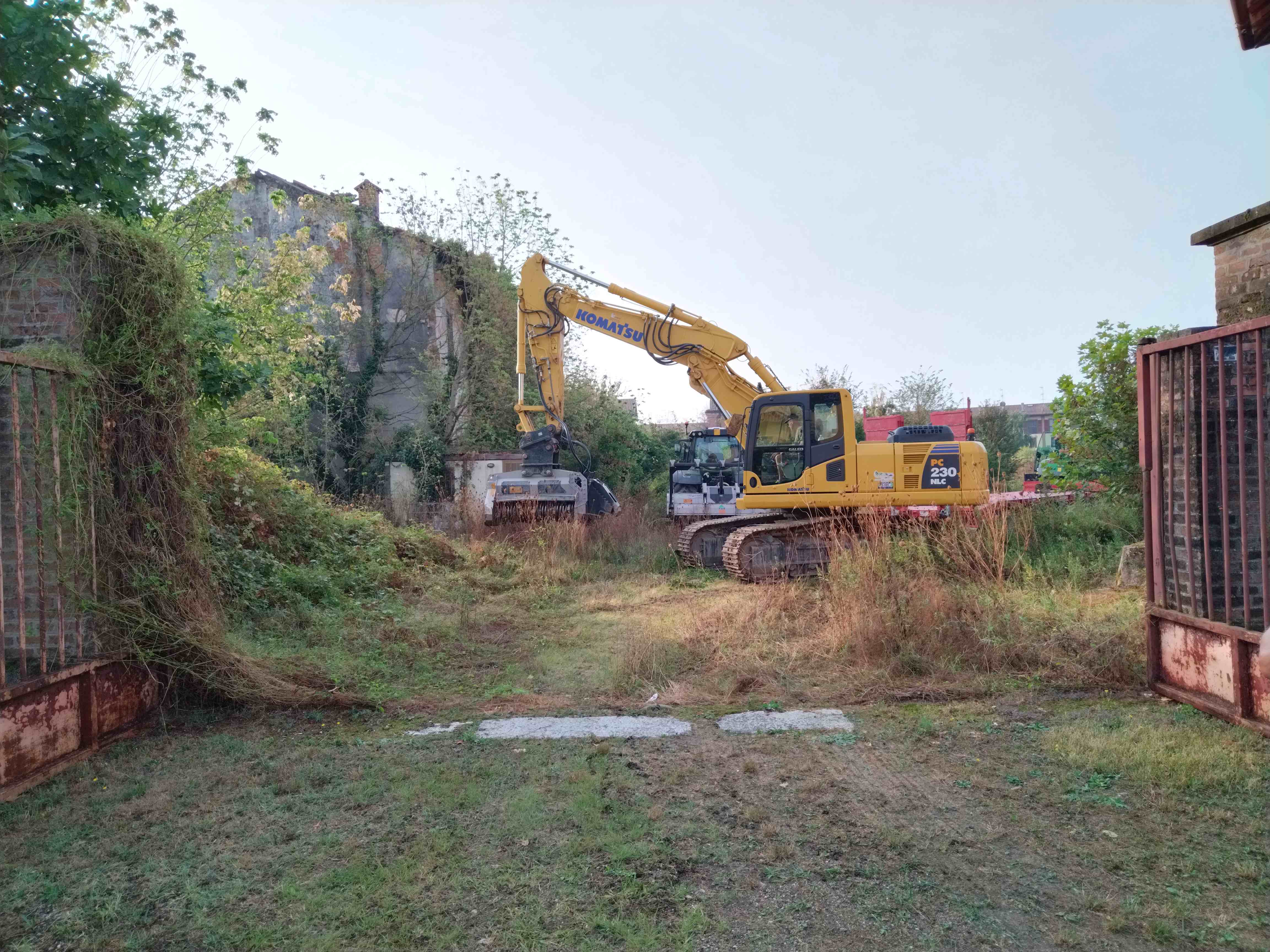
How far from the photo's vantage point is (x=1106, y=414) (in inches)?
430

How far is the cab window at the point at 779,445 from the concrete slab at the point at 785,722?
6280mm

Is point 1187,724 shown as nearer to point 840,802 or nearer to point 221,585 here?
point 840,802

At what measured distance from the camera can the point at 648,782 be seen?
4.29 m

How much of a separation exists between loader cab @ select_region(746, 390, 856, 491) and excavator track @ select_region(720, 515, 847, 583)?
2.06 ft

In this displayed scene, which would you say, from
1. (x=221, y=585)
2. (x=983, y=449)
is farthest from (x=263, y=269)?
(x=983, y=449)

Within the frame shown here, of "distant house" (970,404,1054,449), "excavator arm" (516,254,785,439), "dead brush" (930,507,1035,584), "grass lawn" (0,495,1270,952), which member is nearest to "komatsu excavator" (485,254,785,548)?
"excavator arm" (516,254,785,439)

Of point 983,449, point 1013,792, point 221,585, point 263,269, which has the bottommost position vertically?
point 1013,792

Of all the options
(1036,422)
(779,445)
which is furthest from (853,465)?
(1036,422)

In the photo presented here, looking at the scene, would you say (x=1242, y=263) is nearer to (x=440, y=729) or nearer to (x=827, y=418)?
(x=827, y=418)

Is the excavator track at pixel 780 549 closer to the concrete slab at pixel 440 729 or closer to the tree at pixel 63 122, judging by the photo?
the concrete slab at pixel 440 729

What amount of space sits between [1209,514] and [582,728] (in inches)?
159

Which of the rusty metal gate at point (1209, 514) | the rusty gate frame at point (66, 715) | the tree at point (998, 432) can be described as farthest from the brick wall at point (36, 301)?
the tree at point (998, 432)

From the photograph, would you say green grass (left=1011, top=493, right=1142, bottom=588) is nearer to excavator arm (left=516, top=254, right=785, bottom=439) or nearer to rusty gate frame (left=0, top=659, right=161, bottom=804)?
excavator arm (left=516, top=254, right=785, bottom=439)

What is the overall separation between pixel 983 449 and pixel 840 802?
868 cm
